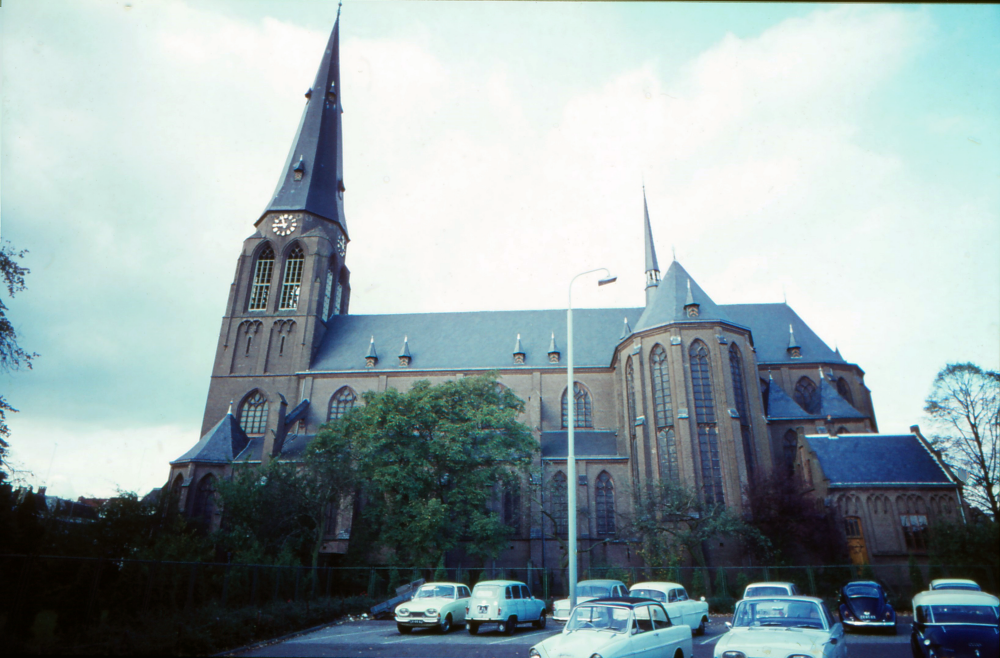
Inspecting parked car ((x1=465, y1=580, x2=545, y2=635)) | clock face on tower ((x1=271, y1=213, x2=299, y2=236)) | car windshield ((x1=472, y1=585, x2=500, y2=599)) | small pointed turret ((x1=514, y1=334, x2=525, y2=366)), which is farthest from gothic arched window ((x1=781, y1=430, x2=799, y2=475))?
clock face on tower ((x1=271, y1=213, x2=299, y2=236))

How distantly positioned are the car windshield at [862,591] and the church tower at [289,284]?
1217 inches

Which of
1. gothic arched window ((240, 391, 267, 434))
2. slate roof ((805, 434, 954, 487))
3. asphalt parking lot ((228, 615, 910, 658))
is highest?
gothic arched window ((240, 391, 267, 434))

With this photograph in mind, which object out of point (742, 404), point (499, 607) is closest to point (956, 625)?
point (499, 607)

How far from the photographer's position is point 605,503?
34.6m

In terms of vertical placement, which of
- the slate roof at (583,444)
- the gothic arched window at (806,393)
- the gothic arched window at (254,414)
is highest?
the gothic arched window at (806,393)

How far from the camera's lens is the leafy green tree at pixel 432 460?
1062 inches

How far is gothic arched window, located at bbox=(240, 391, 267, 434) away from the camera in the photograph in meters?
39.2

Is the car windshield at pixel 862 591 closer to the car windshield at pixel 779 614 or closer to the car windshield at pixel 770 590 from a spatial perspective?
the car windshield at pixel 770 590

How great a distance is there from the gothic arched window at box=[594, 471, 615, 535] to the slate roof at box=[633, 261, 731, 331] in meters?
9.62

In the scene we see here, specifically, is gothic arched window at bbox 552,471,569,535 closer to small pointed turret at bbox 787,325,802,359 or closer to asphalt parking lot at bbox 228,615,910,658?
asphalt parking lot at bbox 228,615,910,658

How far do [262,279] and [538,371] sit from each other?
72.1 ft

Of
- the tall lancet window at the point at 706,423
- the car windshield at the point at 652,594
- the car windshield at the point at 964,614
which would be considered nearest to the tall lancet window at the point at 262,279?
the tall lancet window at the point at 706,423

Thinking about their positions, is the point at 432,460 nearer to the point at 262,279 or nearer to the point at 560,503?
the point at 560,503

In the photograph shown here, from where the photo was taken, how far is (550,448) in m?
36.6
